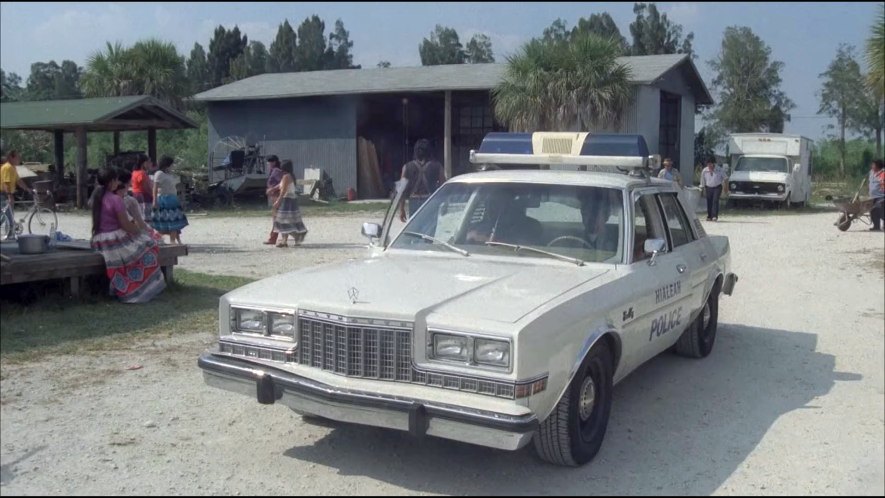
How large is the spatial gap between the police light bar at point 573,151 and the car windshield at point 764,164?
22.6 metres

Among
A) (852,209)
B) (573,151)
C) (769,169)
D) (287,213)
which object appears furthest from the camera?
(769,169)

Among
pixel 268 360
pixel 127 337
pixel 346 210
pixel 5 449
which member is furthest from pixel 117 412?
pixel 346 210

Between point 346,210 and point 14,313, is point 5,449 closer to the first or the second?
point 14,313

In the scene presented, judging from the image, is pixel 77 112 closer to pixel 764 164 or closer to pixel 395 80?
pixel 395 80

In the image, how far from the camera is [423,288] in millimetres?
5008

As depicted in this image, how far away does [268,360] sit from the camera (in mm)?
4918

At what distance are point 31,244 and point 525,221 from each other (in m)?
5.43

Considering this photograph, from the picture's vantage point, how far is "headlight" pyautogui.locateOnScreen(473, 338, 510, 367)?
4367 millimetres

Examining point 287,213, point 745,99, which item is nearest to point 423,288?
point 287,213

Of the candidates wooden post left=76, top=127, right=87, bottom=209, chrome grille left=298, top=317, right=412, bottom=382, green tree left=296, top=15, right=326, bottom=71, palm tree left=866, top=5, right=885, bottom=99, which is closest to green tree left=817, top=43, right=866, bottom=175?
palm tree left=866, top=5, right=885, bottom=99

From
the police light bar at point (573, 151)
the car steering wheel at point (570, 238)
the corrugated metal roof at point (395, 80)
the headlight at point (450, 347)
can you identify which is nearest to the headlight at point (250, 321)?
the headlight at point (450, 347)

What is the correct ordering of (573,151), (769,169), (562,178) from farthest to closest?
(769,169)
(573,151)
(562,178)

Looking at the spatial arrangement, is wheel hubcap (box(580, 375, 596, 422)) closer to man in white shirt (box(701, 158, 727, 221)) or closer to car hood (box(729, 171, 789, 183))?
man in white shirt (box(701, 158, 727, 221))

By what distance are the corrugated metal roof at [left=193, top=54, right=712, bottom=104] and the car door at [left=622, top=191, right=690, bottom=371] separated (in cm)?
2067
